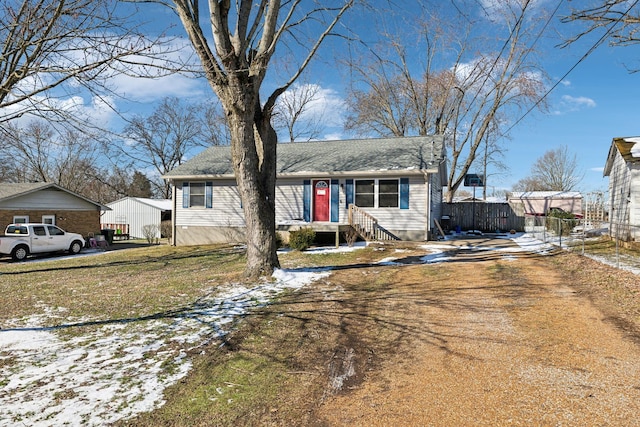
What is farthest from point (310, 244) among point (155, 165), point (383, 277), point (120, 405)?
point (155, 165)

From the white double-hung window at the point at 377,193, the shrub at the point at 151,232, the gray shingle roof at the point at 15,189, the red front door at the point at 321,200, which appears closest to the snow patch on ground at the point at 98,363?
the white double-hung window at the point at 377,193

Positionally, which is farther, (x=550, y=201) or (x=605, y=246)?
(x=550, y=201)

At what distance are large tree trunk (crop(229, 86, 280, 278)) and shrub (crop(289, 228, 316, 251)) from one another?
531 centimetres

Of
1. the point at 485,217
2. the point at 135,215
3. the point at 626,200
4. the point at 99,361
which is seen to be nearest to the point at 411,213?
the point at 626,200

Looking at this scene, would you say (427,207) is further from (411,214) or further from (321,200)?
(321,200)

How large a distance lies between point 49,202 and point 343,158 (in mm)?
15490

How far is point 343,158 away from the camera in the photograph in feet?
54.4

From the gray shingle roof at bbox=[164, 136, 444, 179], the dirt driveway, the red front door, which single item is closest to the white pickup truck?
the gray shingle roof at bbox=[164, 136, 444, 179]

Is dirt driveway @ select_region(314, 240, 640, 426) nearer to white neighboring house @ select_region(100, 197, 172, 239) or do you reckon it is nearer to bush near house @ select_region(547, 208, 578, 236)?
bush near house @ select_region(547, 208, 578, 236)

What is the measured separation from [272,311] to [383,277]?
3.33m

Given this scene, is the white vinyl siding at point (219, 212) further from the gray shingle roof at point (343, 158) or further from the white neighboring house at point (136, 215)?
the white neighboring house at point (136, 215)

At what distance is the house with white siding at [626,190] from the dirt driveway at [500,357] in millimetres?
6702

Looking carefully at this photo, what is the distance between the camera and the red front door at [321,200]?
1591cm

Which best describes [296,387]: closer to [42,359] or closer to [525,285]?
[42,359]
